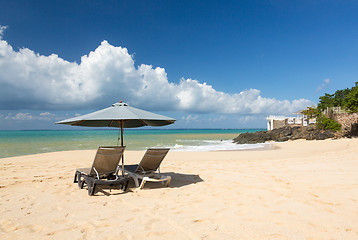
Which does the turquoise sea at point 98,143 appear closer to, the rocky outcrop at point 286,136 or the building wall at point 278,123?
the rocky outcrop at point 286,136

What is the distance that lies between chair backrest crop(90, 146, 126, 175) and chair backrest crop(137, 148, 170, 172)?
22.8 inches

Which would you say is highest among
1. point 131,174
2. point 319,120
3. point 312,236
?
point 319,120

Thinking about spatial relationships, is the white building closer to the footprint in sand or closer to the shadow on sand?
the shadow on sand

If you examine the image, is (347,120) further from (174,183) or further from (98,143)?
(98,143)

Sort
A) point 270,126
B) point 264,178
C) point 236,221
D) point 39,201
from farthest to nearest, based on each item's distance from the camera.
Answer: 1. point 270,126
2. point 264,178
3. point 39,201
4. point 236,221

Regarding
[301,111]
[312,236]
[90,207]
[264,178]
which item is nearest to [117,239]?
[90,207]

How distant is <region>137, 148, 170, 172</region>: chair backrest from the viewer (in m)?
5.06

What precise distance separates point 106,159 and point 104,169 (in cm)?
32

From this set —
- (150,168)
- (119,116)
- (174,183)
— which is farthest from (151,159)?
(119,116)

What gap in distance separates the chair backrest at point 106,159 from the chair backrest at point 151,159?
0.58 meters

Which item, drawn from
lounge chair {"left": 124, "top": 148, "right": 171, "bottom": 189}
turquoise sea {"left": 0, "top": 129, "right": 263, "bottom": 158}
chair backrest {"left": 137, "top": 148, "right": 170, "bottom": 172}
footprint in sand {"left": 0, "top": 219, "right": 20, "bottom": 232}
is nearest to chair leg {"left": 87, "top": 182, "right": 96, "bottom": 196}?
lounge chair {"left": 124, "top": 148, "right": 171, "bottom": 189}

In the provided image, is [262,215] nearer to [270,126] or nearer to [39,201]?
[39,201]

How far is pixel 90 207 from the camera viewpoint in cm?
368

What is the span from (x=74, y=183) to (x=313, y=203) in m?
4.87
